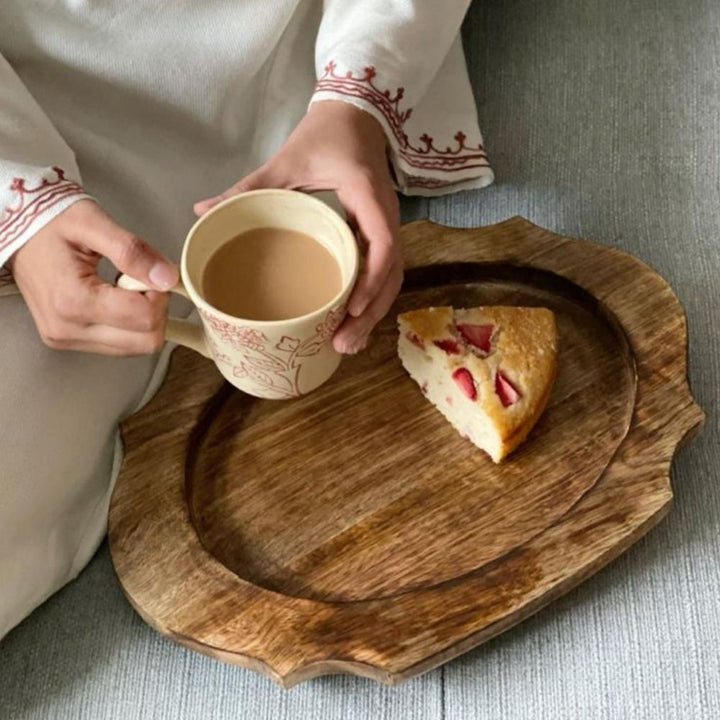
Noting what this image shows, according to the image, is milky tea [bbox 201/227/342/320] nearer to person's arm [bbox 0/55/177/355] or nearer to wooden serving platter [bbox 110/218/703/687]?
person's arm [bbox 0/55/177/355]

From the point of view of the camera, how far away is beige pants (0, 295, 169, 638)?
0.78 m

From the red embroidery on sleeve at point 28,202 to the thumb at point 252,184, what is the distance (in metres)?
0.10

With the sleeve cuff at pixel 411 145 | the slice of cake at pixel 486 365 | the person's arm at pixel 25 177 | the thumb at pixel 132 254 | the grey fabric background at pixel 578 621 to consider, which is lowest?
the grey fabric background at pixel 578 621

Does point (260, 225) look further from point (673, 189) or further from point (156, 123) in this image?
point (673, 189)

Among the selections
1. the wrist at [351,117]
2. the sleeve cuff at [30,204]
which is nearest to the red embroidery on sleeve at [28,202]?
the sleeve cuff at [30,204]

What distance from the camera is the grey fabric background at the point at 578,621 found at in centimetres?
75

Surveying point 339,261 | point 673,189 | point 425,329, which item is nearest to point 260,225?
point 339,261

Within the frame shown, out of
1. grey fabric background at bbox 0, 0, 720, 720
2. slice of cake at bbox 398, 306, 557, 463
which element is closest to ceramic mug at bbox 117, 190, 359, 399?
slice of cake at bbox 398, 306, 557, 463

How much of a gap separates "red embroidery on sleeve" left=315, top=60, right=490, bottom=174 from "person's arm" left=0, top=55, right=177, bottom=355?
0.77 ft

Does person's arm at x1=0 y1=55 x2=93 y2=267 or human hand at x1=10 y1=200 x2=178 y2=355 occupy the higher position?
person's arm at x1=0 y1=55 x2=93 y2=267

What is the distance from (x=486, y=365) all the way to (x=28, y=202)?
0.38m

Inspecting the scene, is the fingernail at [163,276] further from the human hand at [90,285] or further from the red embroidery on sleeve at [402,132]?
the red embroidery on sleeve at [402,132]

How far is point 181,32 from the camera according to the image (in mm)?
884

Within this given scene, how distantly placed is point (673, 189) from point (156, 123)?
520 mm
